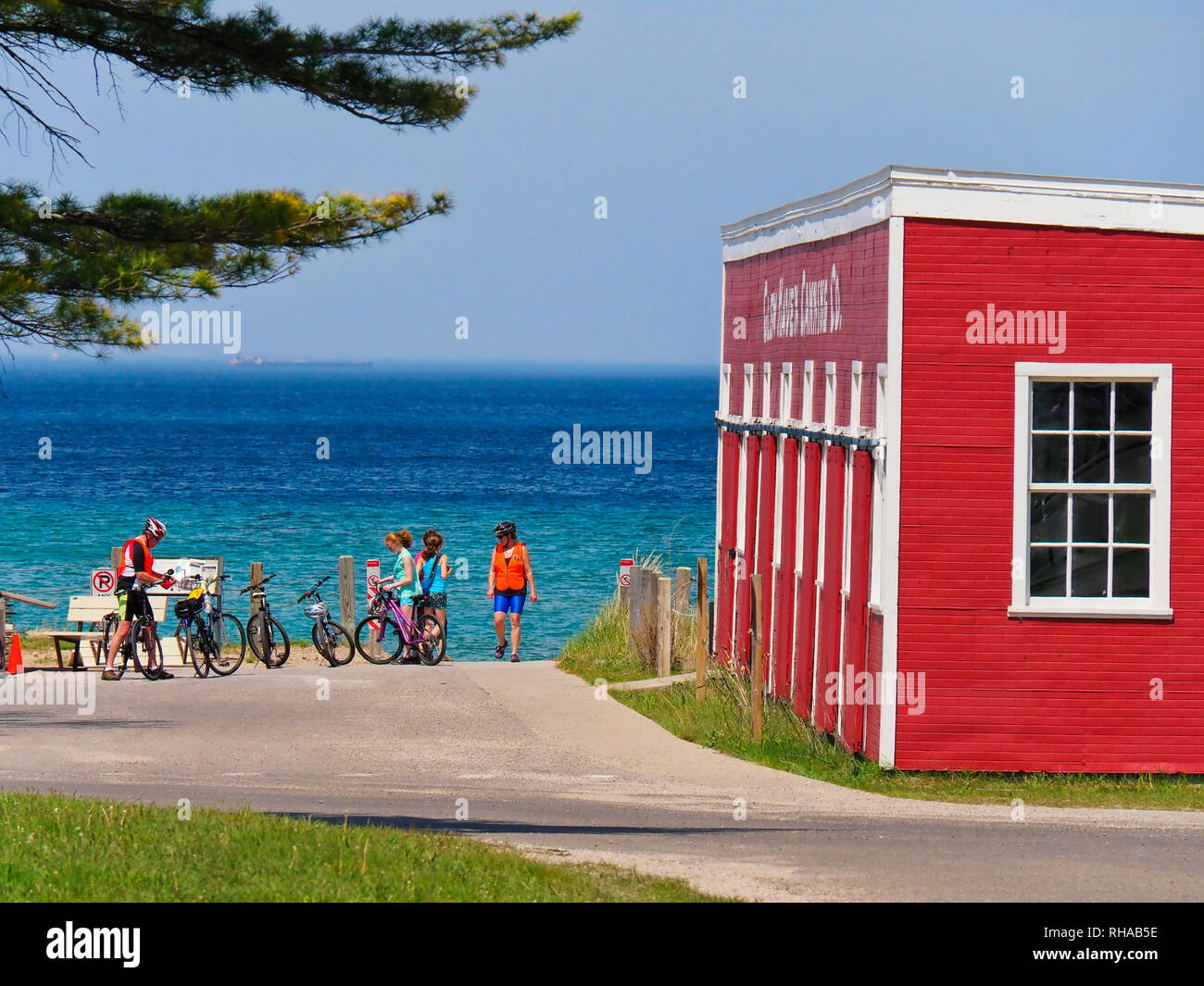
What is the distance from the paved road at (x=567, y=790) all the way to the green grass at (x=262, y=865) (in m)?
0.86

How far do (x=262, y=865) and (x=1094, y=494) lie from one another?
843 centimetres

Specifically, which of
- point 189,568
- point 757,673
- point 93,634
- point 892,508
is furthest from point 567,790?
point 189,568

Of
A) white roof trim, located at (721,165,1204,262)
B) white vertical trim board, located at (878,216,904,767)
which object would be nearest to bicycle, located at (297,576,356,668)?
white vertical trim board, located at (878,216,904,767)

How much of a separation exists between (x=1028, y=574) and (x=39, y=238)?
28.3 ft

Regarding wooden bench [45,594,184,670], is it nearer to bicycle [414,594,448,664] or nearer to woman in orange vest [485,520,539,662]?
bicycle [414,594,448,664]

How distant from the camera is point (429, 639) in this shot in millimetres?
23375

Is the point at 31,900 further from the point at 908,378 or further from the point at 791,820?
the point at 908,378

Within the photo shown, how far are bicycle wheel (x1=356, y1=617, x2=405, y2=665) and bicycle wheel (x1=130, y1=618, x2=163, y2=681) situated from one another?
2.97 meters

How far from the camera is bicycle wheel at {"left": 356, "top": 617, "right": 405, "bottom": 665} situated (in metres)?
23.5

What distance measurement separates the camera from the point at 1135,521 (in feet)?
47.6

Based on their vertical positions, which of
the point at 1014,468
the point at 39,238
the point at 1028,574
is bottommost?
the point at 1028,574

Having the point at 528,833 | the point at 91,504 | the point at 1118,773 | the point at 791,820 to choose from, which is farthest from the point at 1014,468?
the point at 91,504

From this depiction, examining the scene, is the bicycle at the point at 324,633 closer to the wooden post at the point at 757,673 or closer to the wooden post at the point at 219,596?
the wooden post at the point at 219,596

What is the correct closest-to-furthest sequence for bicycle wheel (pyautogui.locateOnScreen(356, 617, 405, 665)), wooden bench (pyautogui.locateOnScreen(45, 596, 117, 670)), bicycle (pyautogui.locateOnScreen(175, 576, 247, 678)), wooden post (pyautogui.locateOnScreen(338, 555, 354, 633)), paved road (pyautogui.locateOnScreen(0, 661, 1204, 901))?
paved road (pyautogui.locateOnScreen(0, 661, 1204, 901)) → bicycle (pyautogui.locateOnScreen(175, 576, 247, 678)) → wooden bench (pyautogui.locateOnScreen(45, 596, 117, 670)) → bicycle wheel (pyautogui.locateOnScreen(356, 617, 405, 665)) → wooden post (pyautogui.locateOnScreen(338, 555, 354, 633))
